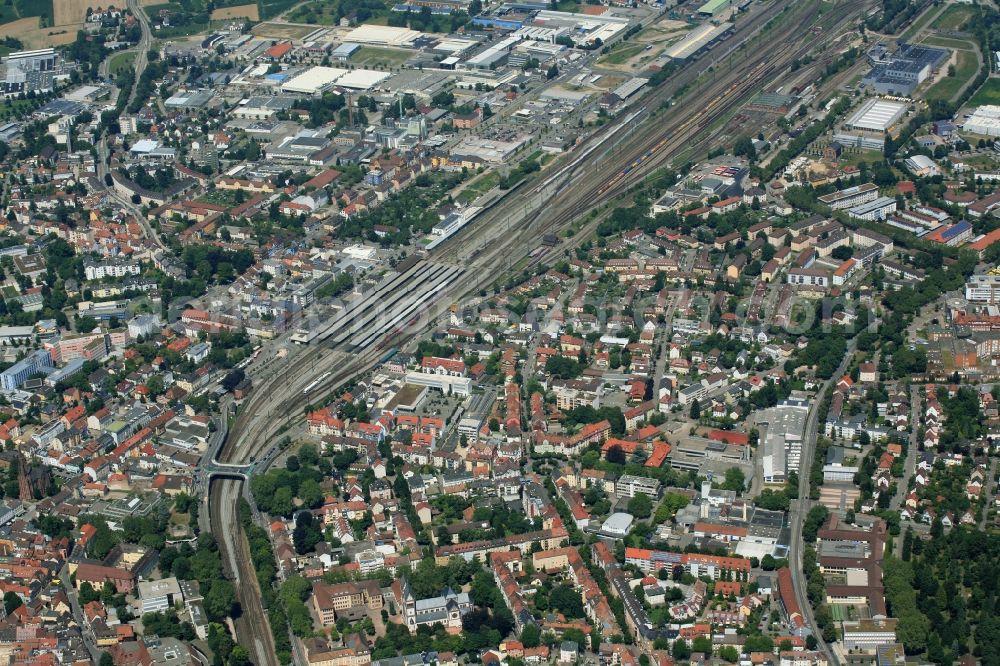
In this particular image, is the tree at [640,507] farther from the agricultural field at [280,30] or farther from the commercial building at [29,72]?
the agricultural field at [280,30]

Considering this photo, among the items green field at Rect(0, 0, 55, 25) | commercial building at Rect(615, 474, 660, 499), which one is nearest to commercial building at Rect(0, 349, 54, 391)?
commercial building at Rect(615, 474, 660, 499)

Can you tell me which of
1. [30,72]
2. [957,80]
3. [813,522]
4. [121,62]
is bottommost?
[121,62]

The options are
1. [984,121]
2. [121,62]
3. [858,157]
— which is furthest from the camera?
[121,62]

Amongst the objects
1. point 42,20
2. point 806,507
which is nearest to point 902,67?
point 806,507

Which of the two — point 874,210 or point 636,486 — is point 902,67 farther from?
point 636,486

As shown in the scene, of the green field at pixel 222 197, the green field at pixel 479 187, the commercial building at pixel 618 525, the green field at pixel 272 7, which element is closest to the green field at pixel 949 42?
the green field at pixel 479 187

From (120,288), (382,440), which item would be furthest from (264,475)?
(120,288)

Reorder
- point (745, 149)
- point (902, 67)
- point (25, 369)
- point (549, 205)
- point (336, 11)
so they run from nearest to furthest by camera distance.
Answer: point (25, 369)
point (549, 205)
point (745, 149)
point (902, 67)
point (336, 11)
